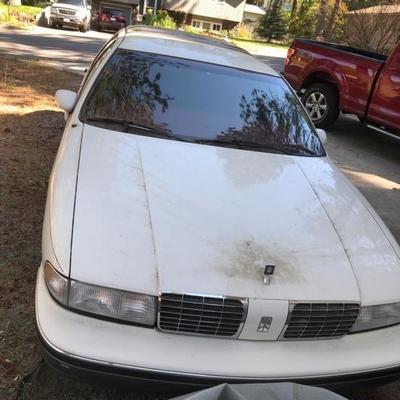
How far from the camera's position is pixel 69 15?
24.0 metres

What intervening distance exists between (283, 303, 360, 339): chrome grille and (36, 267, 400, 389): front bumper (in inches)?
2.1

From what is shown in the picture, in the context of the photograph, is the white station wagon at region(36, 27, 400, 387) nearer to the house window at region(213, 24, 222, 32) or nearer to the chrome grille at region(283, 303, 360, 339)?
the chrome grille at region(283, 303, 360, 339)

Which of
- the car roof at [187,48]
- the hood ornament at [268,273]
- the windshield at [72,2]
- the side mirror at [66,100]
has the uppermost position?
the car roof at [187,48]

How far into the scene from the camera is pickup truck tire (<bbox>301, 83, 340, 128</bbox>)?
8828 millimetres

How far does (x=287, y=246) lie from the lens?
2527mm

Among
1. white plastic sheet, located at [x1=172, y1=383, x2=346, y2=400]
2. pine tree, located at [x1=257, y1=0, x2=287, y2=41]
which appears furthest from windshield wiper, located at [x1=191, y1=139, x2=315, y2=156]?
pine tree, located at [x1=257, y1=0, x2=287, y2=41]

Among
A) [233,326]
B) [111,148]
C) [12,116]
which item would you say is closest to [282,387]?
[233,326]

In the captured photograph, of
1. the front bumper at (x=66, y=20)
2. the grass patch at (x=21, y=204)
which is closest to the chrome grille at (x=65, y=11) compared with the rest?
the front bumper at (x=66, y=20)

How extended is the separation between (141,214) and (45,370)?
906 mm

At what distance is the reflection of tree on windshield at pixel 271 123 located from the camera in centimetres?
361

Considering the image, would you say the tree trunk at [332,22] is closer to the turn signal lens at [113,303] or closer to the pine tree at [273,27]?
the pine tree at [273,27]

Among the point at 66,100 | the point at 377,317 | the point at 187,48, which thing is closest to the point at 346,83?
the point at 187,48

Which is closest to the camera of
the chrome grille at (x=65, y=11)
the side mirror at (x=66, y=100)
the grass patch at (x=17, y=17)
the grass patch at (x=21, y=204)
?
the grass patch at (x=21, y=204)

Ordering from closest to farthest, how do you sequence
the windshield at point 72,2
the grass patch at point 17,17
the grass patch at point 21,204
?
1. the grass patch at point 21,204
2. the grass patch at point 17,17
3. the windshield at point 72,2
